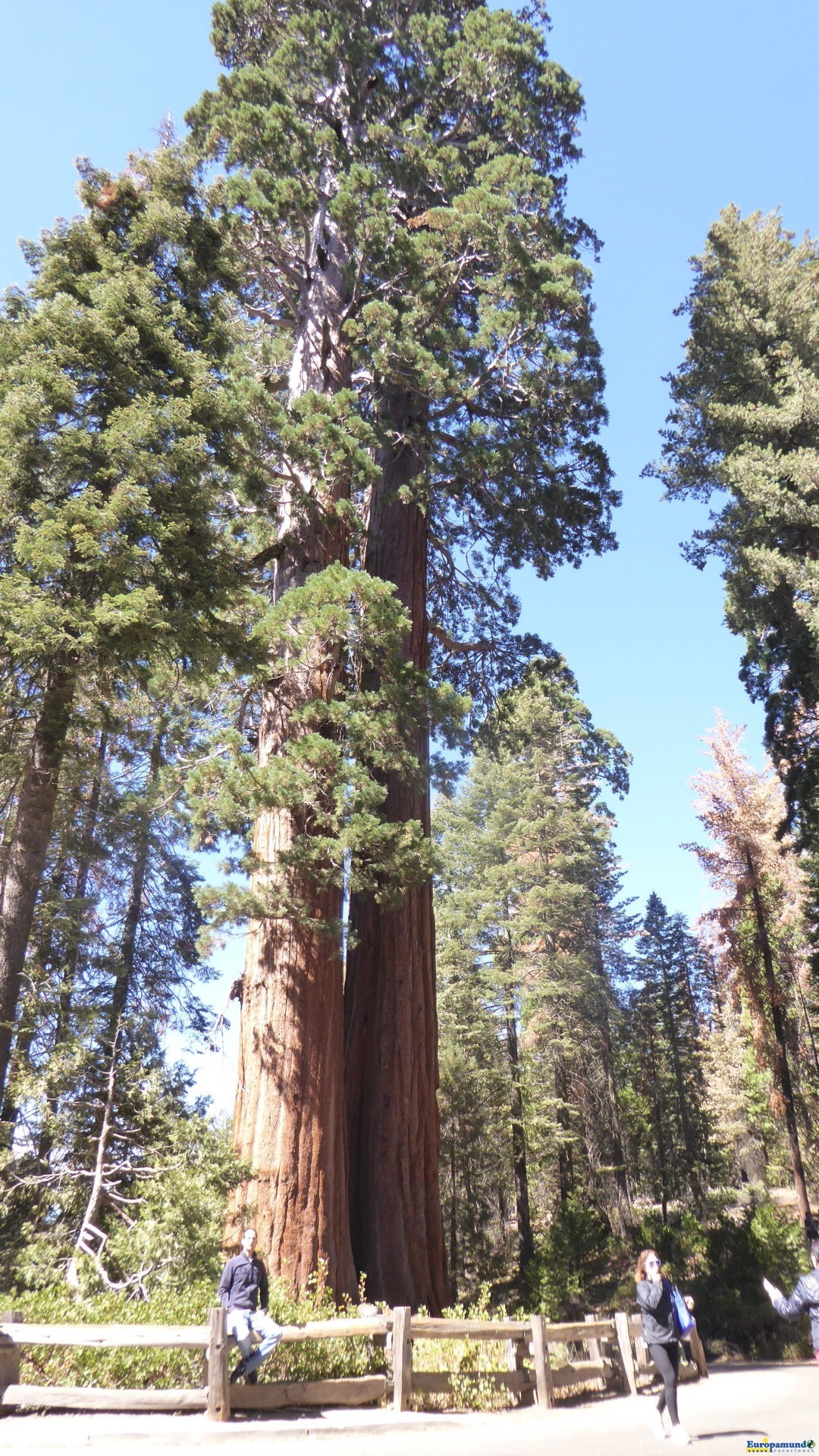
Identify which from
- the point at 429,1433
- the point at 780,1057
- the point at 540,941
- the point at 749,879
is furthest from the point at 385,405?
the point at 540,941

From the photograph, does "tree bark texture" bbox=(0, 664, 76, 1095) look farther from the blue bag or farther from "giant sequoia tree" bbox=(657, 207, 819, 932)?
"giant sequoia tree" bbox=(657, 207, 819, 932)

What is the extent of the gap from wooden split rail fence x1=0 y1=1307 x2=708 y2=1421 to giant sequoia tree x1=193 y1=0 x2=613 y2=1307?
4.90 feet

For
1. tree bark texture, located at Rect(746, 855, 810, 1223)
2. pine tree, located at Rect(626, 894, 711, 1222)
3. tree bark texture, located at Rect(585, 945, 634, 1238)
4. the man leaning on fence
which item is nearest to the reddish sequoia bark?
the man leaning on fence

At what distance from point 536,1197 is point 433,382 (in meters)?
28.4

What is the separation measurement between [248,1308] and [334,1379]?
87cm

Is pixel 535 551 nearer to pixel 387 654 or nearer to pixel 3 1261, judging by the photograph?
pixel 387 654

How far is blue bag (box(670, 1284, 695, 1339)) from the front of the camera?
666 cm

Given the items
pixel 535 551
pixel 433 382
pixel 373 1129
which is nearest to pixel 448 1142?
pixel 373 1129

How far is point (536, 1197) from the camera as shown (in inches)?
1201

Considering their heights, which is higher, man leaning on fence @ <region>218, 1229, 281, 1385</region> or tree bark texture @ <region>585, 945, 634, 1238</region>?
tree bark texture @ <region>585, 945, 634, 1238</region>

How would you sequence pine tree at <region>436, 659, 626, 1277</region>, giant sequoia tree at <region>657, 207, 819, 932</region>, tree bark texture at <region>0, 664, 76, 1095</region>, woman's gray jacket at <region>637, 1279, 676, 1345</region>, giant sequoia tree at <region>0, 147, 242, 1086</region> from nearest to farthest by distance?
woman's gray jacket at <region>637, 1279, 676, 1345</region> → tree bark texture at <region>0, 664, 76, 1095</region> → giant sequoia tree at <region>0, 147, 242, 1086</region> → giant sequoia tree at <region>657, 207, 819, 932</region> → pine tree at <region>436, 659, 626, 1277</region>

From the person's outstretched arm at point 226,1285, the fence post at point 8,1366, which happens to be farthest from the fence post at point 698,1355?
the fence post at point 8,1366

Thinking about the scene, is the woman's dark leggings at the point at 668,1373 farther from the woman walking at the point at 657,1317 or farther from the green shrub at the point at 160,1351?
the green shrub at the point at 160,1351

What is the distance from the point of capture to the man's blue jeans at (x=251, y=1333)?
243 inches
